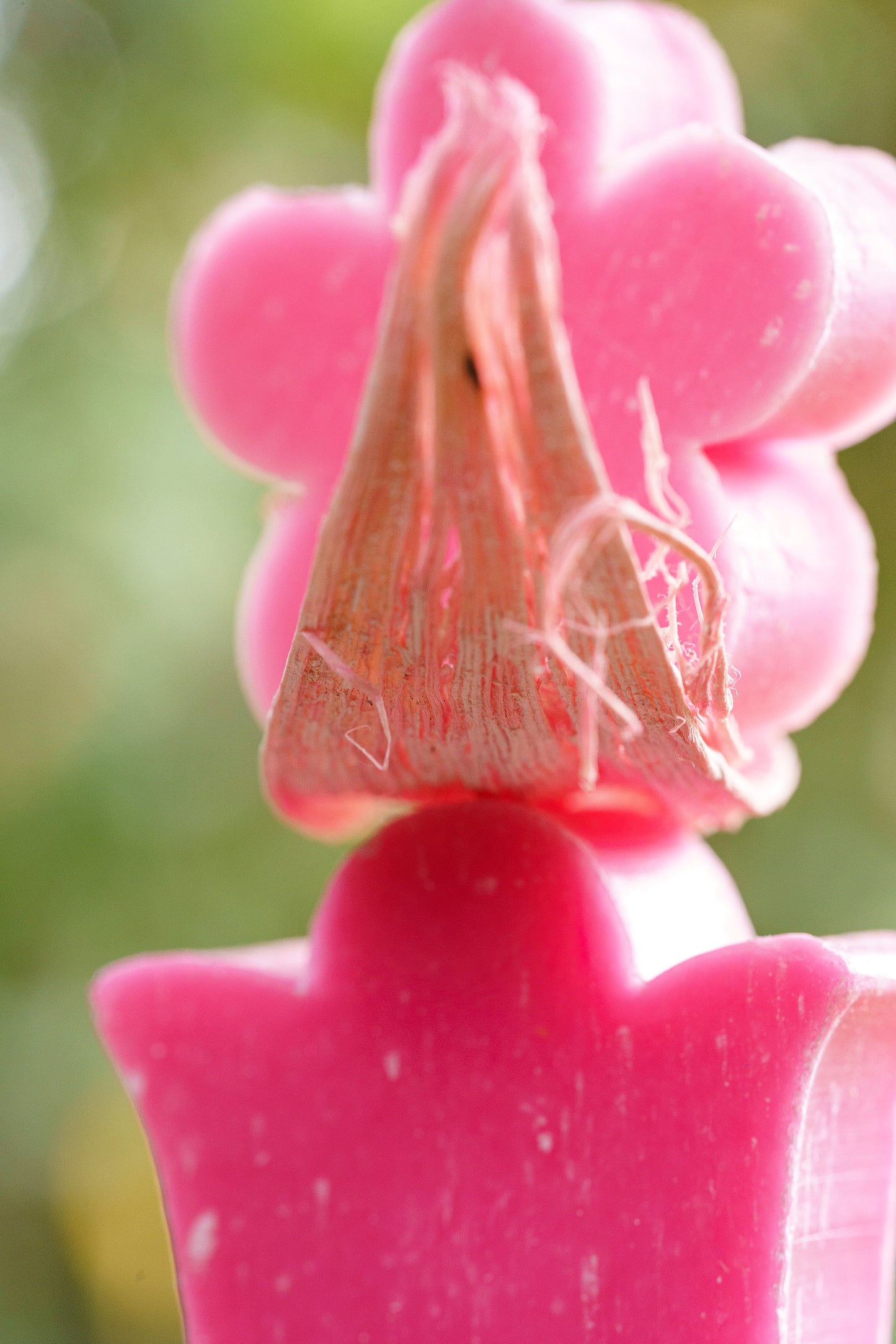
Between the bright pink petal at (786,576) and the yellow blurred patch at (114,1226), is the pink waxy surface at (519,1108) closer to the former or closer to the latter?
the bright pink petal at (786,576)

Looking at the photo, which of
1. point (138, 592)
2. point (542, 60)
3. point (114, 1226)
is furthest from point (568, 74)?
point (114, 1226)

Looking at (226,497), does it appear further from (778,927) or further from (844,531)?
(844,531)

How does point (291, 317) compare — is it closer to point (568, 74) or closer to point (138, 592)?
point (568, 74)

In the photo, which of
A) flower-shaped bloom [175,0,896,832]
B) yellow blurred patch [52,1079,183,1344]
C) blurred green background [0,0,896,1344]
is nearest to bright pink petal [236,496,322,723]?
flower-shaped bloom [175,0,896,832]

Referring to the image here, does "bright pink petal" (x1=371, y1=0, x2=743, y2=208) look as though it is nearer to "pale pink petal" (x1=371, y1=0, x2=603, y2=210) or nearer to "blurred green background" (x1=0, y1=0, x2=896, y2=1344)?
"pale pink petal" (x1=371, y1=0, x2=603, y2=210)

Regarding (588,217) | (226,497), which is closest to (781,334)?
(588,217)

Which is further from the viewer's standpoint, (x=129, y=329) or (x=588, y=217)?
(x=129, y=329)
